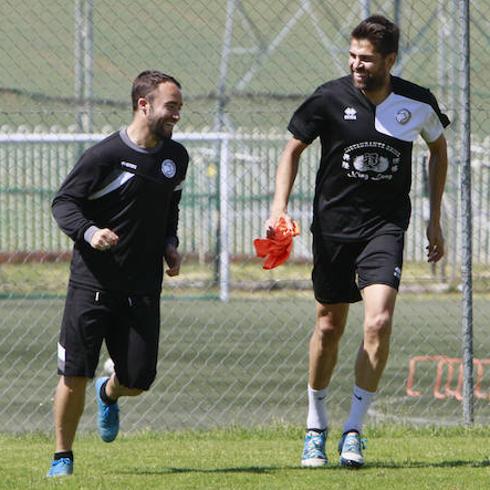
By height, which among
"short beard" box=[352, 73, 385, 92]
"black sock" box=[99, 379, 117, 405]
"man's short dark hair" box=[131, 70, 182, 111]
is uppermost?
"short beard" box=[352, 73, 385, 92]

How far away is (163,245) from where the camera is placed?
689cm

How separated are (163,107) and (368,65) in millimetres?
997

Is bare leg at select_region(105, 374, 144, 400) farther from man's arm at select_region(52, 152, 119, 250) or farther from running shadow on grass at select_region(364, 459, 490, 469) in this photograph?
running shadow on grass at select_region(364, 459, 490, 469)

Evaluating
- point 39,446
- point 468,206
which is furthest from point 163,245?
point 468,206

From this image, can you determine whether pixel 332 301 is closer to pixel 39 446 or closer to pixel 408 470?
pixel 408 470

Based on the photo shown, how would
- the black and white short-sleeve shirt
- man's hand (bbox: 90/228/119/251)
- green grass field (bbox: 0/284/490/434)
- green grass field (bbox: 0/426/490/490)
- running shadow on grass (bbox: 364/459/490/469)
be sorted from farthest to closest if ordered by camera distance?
green grass field (bbox: 0/284/490/434) < running shadow on grass (bbox: 364/459/490/469) < the black and white short-sleeve shirt < green grass field (bbox: 0/426/490/490) < man's hand (bbox: 90/228/119/251)

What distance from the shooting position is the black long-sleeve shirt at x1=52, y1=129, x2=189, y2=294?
6.65 m

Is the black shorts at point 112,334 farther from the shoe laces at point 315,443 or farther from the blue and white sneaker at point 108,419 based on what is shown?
the shoe laces at point 315,443

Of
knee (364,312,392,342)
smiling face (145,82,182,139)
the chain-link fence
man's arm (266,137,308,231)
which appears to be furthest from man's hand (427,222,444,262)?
the chain-link fence

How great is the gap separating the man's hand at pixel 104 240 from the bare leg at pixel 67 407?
2.38 feet

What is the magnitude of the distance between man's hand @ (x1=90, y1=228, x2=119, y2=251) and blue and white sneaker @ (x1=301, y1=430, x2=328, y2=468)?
156cm

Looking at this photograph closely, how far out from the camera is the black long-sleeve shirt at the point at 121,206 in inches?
262

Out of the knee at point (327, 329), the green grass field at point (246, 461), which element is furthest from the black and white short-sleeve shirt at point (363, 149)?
the green grass field at point (246, 461)

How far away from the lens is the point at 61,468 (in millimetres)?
6742
